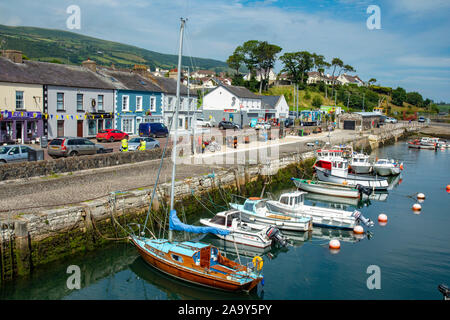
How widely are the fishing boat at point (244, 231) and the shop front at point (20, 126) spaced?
20715 mm

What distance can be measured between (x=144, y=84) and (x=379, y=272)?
3668 centimetres

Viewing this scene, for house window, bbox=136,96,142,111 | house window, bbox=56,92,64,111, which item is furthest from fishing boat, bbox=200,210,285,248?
house window, bbox=136,96,142,111

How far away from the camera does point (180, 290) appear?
15641 millimetres

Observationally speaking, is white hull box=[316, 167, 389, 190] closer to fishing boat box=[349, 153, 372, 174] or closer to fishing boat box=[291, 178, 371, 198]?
fishing boat box=[291, 178, 371, 198]

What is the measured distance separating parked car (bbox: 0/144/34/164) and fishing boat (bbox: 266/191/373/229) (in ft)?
49.9

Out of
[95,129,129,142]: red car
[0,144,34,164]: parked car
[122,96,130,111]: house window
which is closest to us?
[0,144,34,164]: parked car

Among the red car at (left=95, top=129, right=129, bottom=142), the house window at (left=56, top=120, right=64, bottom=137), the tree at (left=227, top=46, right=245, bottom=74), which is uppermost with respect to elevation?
the tree at (left=227, top=46, right=245, bottom=74)

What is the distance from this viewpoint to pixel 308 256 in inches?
770

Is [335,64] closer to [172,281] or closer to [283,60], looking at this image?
[283,60]

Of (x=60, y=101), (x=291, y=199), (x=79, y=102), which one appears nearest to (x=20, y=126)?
(x=60, y=101)

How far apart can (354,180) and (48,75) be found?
1146 inches

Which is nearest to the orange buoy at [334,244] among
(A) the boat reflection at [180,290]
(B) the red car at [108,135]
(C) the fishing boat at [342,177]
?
(A) the boat reflection at [180,290]

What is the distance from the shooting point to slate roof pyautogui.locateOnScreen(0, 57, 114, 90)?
33562 millimetres

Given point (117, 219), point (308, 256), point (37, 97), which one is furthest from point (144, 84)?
point (308, 256)
